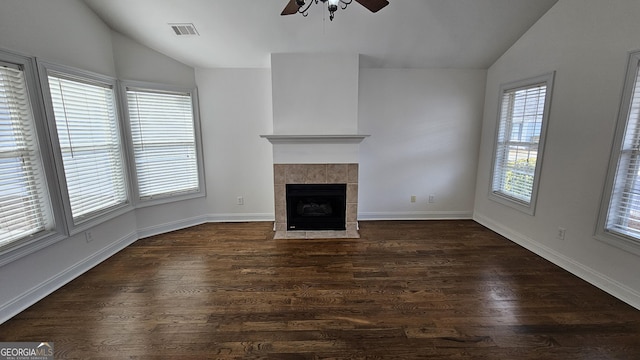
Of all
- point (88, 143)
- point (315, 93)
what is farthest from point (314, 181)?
point (88, 143)

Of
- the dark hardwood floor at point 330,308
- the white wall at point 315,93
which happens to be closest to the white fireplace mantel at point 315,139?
the white wall at point 315,93

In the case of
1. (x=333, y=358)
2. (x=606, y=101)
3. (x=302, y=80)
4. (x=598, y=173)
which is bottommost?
(x=333, y=358)

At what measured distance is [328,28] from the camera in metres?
3.09

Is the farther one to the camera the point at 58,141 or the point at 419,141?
the point at 419,141

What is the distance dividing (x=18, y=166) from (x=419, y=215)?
15.9 feet

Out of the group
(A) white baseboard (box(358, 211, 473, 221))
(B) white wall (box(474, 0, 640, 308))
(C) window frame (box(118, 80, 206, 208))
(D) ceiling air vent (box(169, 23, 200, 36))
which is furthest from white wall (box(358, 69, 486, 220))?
(C) window frame (box(118, 80, 206, 208))

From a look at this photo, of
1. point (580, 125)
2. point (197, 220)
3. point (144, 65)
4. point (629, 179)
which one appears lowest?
point (197, 220)

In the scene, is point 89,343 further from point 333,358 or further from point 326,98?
point 326,98

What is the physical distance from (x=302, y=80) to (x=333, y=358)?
125 inches

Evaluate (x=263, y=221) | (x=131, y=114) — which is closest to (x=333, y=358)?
(x=263, y=221)

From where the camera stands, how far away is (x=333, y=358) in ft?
5.60

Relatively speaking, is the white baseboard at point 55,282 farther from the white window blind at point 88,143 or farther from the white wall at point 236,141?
the white wall at point 236,141

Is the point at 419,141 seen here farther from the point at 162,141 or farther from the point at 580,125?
the point at 162,141

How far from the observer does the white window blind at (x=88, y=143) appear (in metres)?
2.58
